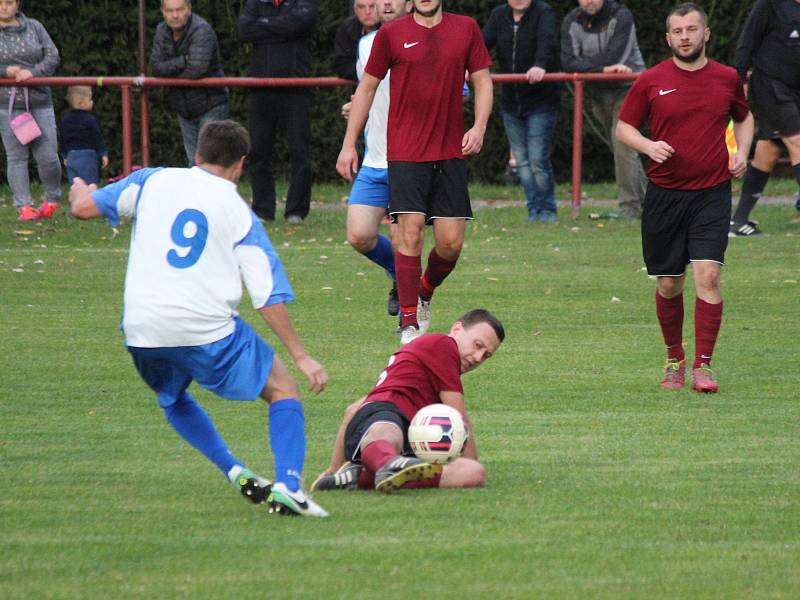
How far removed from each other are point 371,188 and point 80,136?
7.44 metres

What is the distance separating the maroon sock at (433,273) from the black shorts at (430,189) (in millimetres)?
373

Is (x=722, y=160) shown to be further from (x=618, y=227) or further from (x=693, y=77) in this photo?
(x=618, y=227)

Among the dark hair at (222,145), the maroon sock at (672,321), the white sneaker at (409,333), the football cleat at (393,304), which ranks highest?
the dark hair at (222,145)

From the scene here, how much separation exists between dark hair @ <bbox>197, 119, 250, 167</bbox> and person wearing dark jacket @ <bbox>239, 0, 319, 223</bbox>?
10.5 metres

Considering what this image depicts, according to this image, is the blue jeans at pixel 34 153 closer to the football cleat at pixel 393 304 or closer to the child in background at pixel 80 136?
the child in background at pixel 80 136

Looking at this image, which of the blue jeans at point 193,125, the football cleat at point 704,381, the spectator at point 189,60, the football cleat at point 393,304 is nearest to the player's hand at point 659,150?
the football cleat at point 704,381

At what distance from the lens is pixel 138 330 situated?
5832 millimetres

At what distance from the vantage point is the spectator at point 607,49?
16641 mm

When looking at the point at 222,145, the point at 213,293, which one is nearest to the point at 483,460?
the point at 213,293

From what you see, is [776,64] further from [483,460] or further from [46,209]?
[483,460]

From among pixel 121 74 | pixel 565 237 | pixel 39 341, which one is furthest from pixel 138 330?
pixel 121 74

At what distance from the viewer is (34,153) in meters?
16.9

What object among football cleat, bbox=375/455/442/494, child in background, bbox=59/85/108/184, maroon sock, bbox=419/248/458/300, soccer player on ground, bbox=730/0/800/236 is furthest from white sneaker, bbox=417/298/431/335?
child in background, bbox=59/85/108/184

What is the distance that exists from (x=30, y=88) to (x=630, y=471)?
37.4ft
